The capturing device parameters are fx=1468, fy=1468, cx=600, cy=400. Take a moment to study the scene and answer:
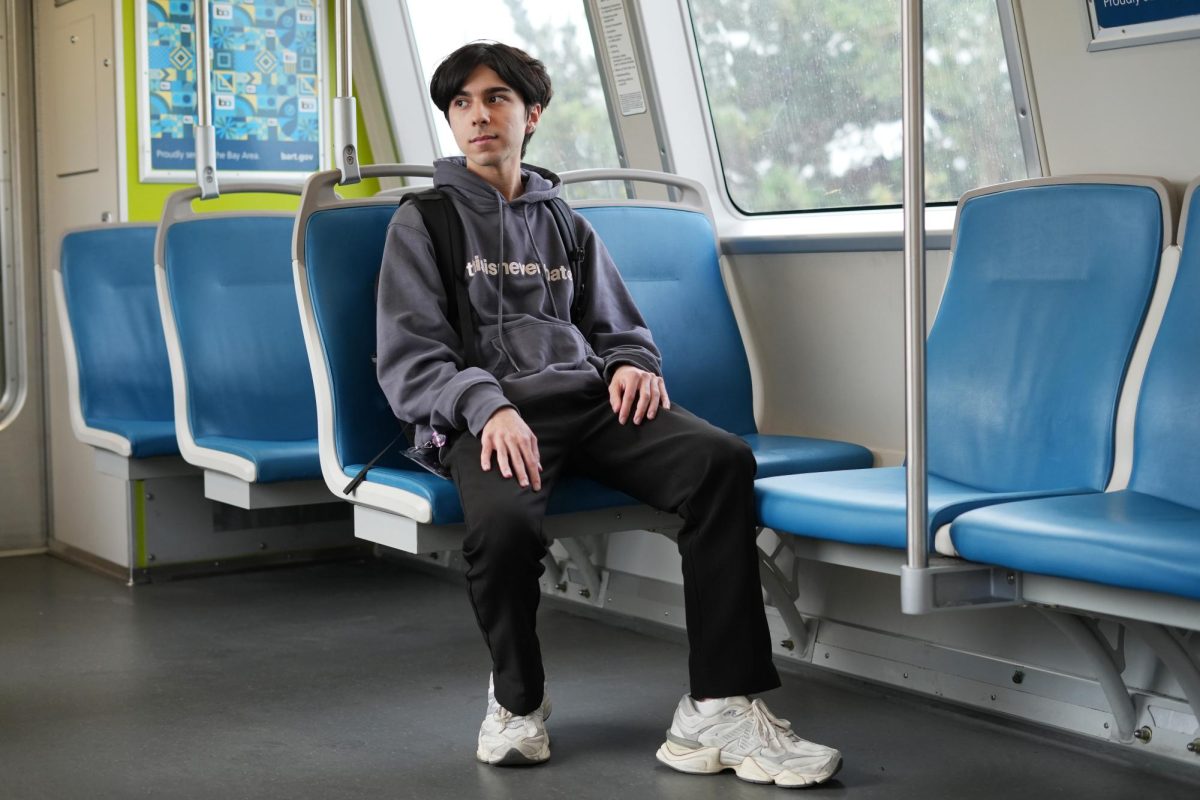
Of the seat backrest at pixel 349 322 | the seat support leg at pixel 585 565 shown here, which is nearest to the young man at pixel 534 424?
the seat backrest at pixel 349 322

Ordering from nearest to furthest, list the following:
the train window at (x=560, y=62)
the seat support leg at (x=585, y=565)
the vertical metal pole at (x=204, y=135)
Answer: the seat support leg at (x=585, y=565)
the vertical metal pole at (x=204, y=135)
the train window at (x=560, y=62)

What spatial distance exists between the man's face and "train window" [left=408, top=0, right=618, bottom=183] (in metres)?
1.72

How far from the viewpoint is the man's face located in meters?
3.42

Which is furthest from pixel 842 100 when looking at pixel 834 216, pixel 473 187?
pixel 473 187

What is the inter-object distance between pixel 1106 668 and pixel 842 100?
2.00 m

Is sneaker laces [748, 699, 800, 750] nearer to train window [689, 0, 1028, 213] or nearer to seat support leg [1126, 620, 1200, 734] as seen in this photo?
seat support leg [1126, 620, 1200, 734]

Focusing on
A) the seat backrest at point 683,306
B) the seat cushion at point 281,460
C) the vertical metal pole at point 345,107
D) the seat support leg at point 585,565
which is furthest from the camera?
the seat support leg at point 585,565

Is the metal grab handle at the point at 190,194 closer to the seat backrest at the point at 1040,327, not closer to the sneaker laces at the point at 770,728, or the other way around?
the seat backrest at the point at 1040,327

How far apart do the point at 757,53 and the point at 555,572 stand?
5.82 feet

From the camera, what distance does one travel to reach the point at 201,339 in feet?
15.2

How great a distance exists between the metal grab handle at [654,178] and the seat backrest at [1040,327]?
1.02m

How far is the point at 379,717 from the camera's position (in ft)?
11.4

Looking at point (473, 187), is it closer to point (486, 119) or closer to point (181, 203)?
point (486, 119)

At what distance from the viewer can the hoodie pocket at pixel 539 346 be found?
329cm
